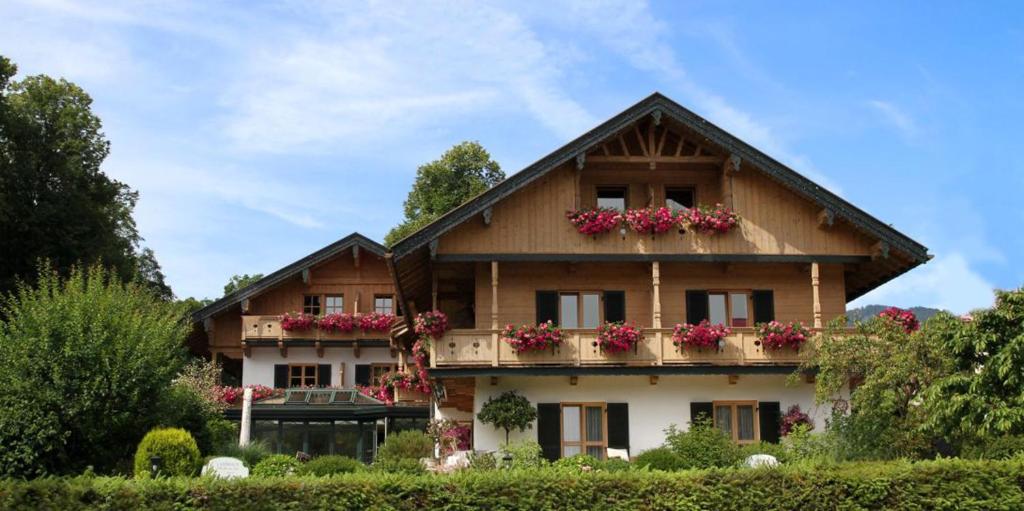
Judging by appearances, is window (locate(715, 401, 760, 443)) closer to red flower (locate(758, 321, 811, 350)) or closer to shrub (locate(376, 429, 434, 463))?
red flower (locate(758, 321, 811, 350))

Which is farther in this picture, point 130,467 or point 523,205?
point 523,205

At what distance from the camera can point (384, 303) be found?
142 feet

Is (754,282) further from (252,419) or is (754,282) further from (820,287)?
(252,419)

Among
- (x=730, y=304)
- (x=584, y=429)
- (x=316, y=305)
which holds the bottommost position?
(x=584, y=429)

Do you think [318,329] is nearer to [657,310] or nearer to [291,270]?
[291,270]

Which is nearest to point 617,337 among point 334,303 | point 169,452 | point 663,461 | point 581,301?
point 581,301

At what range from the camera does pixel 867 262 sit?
28.1 meters

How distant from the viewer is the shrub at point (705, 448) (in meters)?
24.2

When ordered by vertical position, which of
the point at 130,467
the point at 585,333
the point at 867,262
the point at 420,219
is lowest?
the point at 130,467

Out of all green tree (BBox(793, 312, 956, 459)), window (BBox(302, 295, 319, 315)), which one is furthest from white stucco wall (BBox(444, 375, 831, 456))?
window (BBox(302, 295, 319, 315))

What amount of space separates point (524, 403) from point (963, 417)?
34.1 feet

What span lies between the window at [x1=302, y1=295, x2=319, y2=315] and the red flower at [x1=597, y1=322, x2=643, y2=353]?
1960 cm

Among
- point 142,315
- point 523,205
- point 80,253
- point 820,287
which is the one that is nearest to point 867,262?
point 820,287

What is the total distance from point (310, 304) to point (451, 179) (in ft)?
52.7
